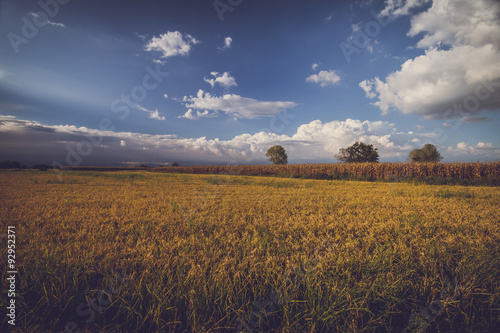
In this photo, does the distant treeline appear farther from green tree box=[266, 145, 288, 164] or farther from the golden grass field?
green tree box=[266, 145, 288, 164]

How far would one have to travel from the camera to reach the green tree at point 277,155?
8412cm

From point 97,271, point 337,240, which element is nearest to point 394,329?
point 337,240

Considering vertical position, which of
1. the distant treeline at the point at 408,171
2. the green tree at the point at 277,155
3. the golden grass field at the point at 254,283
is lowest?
the golden grass field at the point at 254,283

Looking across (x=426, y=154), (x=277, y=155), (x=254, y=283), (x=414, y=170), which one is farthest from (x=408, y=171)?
(x=277, y=155)

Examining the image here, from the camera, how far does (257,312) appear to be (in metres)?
1.35

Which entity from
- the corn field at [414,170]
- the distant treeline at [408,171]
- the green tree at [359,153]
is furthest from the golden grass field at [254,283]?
the green tree at [359,153]

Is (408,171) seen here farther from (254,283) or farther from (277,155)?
(277,155)

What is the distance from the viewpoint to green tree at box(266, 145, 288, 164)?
84125 millimetres

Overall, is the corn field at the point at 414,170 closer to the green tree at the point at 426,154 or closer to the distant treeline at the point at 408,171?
the distant treeline at the point at 408,171

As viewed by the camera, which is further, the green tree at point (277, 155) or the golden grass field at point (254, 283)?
the green tree at point (277, 155)

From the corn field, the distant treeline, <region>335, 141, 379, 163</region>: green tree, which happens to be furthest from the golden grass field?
<region>335, 141, 379, 163</region>: green tree

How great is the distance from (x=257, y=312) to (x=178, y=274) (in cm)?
68

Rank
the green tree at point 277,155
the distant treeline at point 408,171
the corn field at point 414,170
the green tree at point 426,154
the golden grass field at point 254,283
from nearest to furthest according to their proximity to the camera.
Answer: the golden grass field at point 254,283, the distant treeline at point 408,171, the corn field at point 414,170, the green tree at point 426,154, the green tree at point 277,155

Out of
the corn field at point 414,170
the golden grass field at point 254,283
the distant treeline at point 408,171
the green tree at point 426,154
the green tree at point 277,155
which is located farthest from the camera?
the green tree at point 277,155
